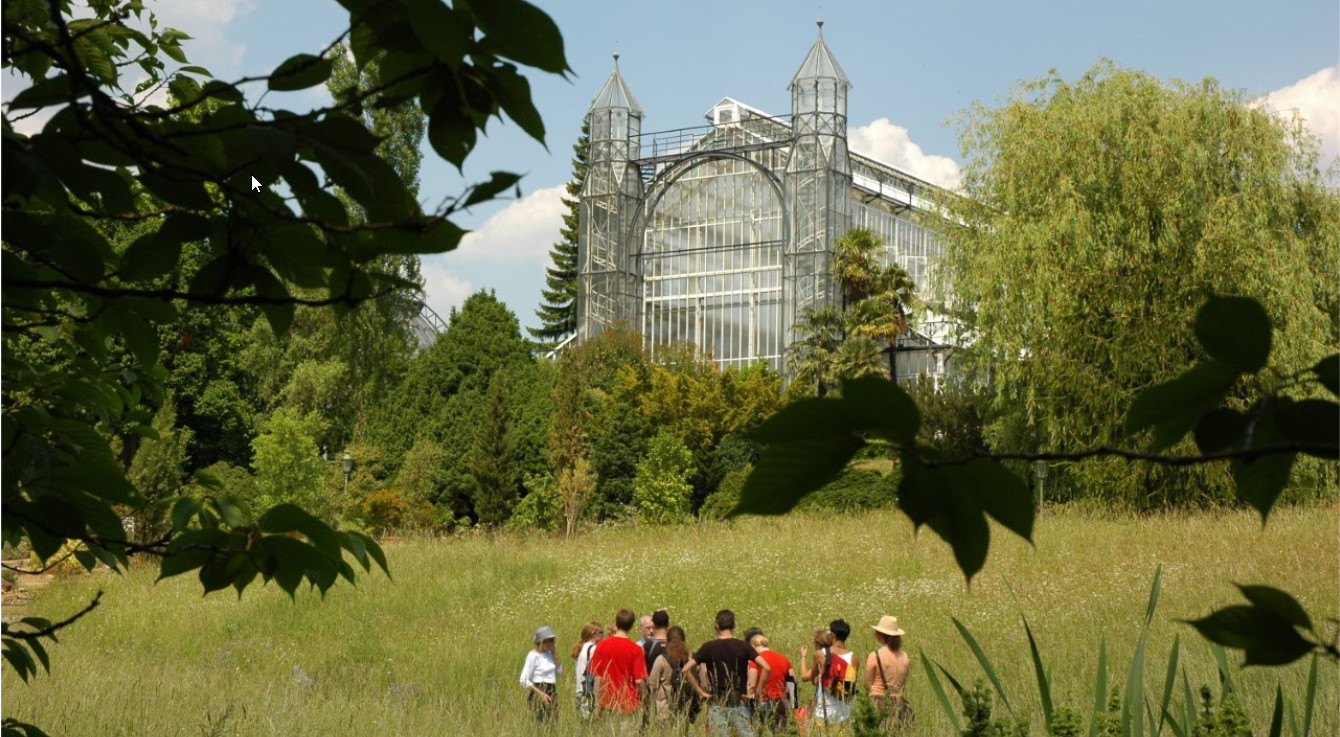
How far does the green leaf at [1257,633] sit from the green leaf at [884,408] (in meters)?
0.19

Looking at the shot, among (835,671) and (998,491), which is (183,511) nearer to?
(998,491)

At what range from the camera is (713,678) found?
7.33 meters

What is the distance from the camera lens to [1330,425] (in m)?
0.68

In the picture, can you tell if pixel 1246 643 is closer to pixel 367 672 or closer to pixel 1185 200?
pixel 367 672

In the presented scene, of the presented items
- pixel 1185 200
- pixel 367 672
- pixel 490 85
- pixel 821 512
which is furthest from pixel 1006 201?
pixel 490 85

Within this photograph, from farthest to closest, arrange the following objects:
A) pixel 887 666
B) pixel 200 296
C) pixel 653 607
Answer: pixel 653 607, pixel 887 666, pixel 200 296

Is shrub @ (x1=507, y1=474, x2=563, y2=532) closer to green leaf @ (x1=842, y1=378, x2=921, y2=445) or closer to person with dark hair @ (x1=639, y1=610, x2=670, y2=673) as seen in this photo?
person with dark hair @ (x1=639, y1=610, x2=670, y2=673)

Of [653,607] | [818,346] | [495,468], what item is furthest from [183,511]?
[818,346]

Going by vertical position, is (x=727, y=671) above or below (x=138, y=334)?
below

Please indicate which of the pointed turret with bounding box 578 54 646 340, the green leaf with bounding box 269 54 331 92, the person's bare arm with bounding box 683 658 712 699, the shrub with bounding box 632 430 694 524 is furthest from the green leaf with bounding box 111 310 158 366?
the pointed turret with bounding box 578 54 646 340

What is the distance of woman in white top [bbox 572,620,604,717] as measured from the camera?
741cm

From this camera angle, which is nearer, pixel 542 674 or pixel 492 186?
pixel 492 186

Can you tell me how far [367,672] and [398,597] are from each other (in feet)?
12.9

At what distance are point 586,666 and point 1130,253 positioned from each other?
1339 centimetres
